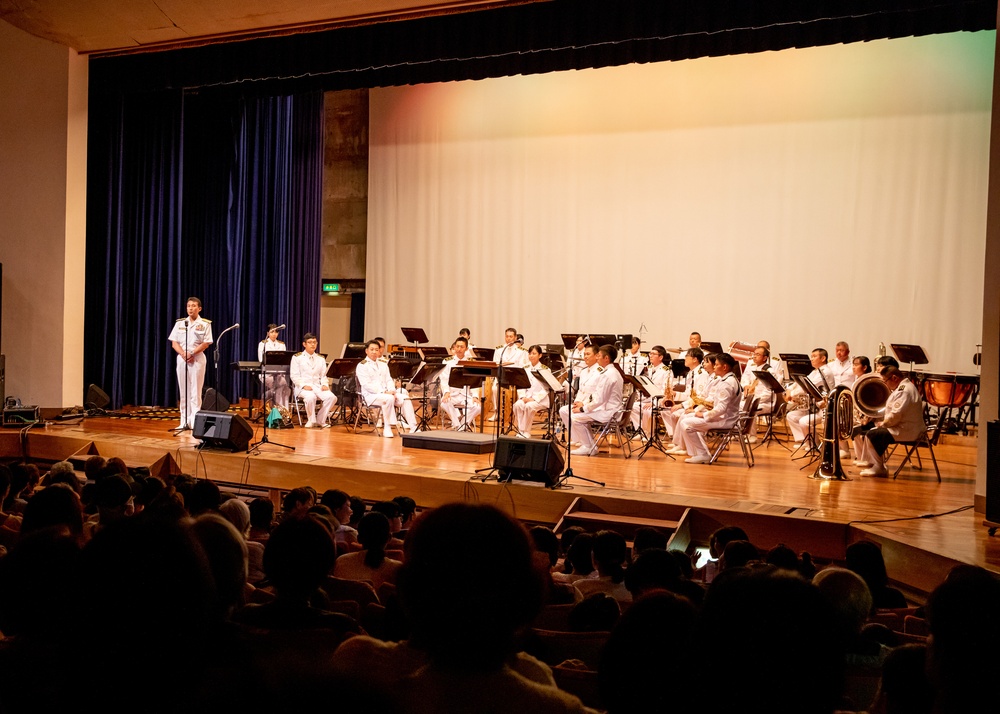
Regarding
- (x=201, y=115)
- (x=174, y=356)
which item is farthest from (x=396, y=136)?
(x=174, y=356)

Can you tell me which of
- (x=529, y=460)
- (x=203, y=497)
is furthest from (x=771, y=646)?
(x=529, y=460)

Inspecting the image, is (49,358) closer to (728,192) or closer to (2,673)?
(728,192)

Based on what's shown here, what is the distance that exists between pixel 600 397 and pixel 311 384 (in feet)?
14.3

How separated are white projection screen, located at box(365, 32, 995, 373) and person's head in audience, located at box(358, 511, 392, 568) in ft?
37.4

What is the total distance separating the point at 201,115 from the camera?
50.3ft

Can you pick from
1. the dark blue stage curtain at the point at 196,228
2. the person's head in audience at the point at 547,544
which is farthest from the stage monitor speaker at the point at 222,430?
the person's head in audience at the point at 547,544

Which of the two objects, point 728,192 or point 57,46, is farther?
point 728,192

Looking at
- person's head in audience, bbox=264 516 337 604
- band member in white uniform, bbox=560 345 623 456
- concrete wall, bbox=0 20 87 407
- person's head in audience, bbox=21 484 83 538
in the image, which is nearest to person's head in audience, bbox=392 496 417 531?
person's head in audience, bbox=21 484 83 538

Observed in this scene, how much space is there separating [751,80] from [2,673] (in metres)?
14.6

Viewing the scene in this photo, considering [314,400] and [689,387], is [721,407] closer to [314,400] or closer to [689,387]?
[689,387]

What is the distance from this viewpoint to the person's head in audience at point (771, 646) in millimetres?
1381

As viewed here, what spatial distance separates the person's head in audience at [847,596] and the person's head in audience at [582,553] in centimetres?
168

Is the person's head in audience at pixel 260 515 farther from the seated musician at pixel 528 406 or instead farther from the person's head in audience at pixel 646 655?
the seated musician at pixel 528 406

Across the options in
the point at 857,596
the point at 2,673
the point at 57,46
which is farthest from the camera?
the point at 57,46
